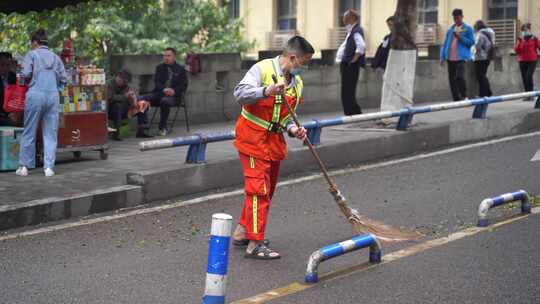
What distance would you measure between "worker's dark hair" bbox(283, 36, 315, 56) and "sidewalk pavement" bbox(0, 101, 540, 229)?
9.72 feet

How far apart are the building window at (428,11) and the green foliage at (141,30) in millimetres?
6437

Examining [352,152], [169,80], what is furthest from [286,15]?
[352,152]

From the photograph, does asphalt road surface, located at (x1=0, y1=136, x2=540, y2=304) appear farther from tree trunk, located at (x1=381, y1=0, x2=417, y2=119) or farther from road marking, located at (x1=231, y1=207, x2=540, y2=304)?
tree trunk, located at (x1=381, y1=0, x2=417, y2=119)

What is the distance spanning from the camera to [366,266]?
7605 millimetres

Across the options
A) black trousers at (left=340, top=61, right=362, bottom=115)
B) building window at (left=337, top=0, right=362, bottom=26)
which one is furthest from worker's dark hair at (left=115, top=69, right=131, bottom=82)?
building window at (left=337, top=0, right=362, bottom=26)

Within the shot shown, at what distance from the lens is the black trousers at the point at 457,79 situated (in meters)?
20.0

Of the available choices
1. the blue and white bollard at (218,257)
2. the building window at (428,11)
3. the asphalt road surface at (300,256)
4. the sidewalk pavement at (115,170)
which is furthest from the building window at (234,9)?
the blue and white bollard at (218,257)

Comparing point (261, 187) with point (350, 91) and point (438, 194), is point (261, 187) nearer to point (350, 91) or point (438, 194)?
point (438, 194)

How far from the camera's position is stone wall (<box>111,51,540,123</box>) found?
16.8 meters

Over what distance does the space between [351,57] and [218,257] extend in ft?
37.0

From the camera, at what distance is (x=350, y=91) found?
16.9 m

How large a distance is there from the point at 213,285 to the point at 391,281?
1.87 meters

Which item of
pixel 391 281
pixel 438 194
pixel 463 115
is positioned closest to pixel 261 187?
pixel 391 281

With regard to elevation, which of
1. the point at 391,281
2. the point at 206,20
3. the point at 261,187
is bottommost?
the point at 391,281
